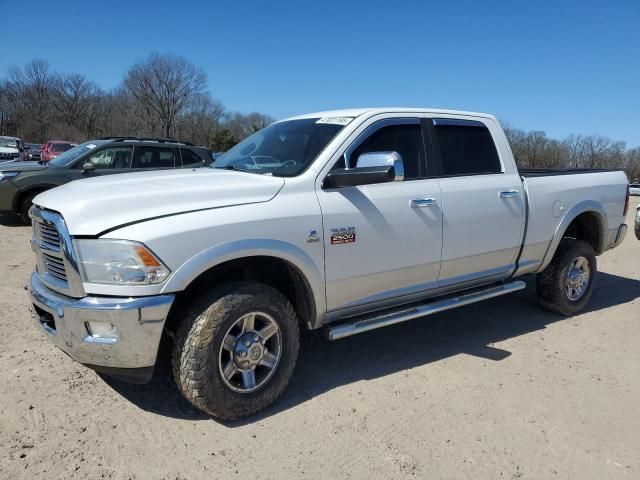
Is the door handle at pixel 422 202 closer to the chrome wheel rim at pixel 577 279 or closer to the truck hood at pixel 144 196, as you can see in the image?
the truck hood at pixel 144 196

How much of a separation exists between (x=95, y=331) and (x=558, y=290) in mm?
4529

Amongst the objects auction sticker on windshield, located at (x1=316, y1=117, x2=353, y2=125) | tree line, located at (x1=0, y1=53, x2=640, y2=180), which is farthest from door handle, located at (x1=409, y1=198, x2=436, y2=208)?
tree line, located at (x1=0, y1=53, x2=640, y2=180)

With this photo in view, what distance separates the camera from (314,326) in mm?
3537

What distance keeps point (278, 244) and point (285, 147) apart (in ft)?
3.61

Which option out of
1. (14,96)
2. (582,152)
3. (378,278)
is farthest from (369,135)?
(14,96)

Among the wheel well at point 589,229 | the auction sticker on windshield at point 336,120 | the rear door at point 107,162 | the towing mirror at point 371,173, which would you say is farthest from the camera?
the rear door at point 107,162

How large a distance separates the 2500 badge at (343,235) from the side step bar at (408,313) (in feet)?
2.06

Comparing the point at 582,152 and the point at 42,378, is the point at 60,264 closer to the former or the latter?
the point at 42,378

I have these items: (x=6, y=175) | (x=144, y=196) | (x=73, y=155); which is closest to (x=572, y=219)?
(x=144, y=196)

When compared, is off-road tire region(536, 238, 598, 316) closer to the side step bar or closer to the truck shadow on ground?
the truck shadow on ground

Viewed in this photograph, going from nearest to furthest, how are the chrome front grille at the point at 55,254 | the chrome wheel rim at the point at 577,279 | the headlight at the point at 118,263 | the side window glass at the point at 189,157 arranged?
the headlight at the point at 118,263 → the chrome front grille at the point at 55,254 → the chrome wheel rim at the point at 577,279 → the side window glass at the point at 189,157

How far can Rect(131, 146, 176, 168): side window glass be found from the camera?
10.1 meters

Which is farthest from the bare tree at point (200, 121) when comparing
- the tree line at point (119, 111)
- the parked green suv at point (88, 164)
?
the parked green suv at point (88, 164)

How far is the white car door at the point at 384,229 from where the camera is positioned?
3432 millimetres
